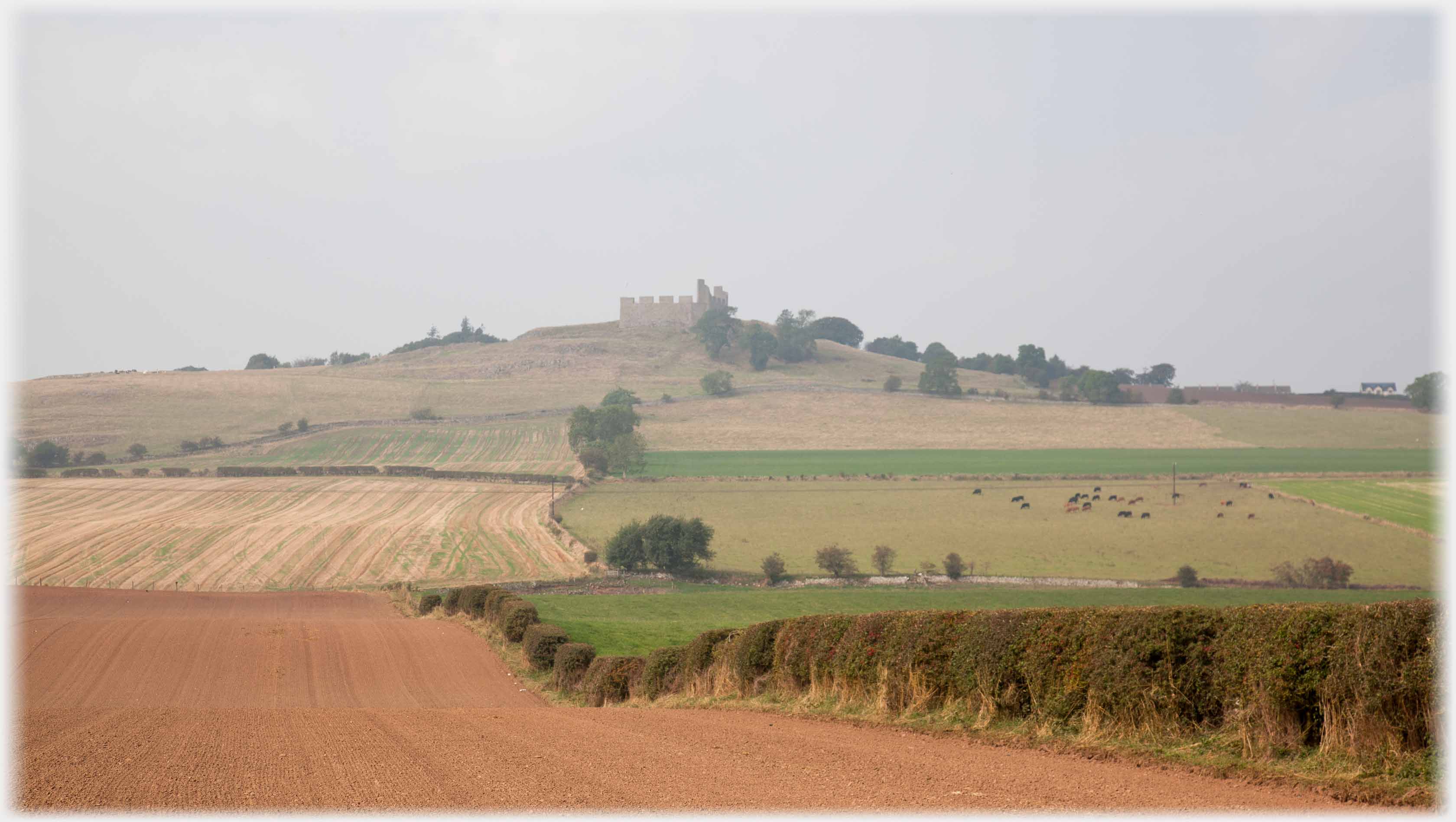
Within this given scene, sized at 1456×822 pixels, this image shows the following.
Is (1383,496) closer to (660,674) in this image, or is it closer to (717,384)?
(660,674)

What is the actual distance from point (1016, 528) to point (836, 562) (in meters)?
15.2

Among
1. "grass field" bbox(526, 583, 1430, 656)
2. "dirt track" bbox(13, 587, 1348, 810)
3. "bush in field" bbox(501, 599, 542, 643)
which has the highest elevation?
"dirt track" bbox(13, 587, 1348, 810)

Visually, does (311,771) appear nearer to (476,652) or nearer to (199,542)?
(476,652)

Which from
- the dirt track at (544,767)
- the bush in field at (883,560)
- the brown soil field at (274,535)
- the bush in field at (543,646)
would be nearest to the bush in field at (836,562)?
the bush in field at (883,560)

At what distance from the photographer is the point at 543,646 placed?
2008 centimetres

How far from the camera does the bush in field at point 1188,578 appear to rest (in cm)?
3900

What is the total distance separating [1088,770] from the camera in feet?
25.8

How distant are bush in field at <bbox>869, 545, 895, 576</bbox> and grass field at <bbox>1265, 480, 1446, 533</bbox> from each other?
89.4ft

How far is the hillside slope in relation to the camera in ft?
284

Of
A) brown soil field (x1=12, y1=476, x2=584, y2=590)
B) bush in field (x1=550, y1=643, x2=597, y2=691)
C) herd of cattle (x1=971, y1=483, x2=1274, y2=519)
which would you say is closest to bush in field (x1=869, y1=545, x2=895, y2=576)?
brown soil field (x1=12, y1=476, x2=584, y2=590)

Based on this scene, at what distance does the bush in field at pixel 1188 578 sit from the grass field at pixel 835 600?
2.76 feet

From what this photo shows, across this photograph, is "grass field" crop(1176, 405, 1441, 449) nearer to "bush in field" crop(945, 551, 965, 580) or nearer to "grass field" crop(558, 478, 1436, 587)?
"grass field" crop(558, 478, 1436, 587)

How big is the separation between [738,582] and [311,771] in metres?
34.2

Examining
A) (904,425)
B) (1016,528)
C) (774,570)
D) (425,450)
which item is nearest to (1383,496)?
(1016,528)
